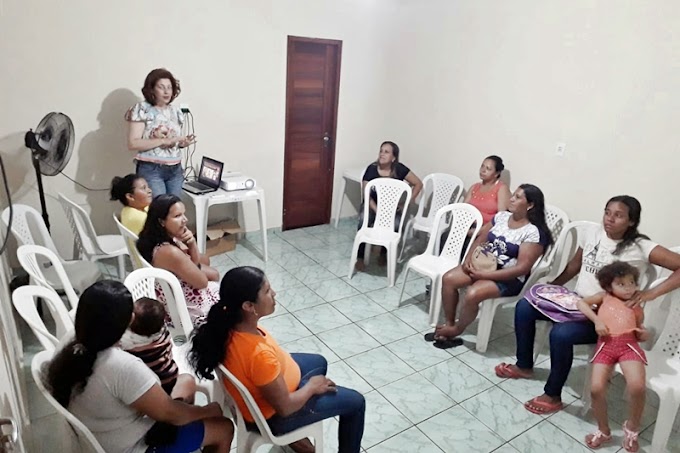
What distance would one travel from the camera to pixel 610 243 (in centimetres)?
251

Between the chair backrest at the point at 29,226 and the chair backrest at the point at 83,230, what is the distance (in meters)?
0.16

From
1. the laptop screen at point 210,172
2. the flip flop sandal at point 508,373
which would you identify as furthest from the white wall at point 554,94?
the laptop screen at point 210,172

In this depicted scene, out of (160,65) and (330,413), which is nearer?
(330,413)

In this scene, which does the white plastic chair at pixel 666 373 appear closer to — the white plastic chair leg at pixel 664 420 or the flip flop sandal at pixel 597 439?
the white plastic chair leg at pixel 664 420

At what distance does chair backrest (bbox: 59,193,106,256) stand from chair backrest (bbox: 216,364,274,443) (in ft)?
6.00

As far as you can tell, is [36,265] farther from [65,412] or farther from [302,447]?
[302,447]

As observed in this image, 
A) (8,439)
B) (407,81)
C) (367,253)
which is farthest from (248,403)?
(407,81)

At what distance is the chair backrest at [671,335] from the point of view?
7.38 feet

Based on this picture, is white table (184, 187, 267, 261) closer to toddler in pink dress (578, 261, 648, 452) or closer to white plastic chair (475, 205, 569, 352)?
white plastic chair (475, 205, 569, 352)

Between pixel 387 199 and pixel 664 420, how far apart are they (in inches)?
90.7

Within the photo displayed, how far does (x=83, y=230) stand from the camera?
2.98 metres

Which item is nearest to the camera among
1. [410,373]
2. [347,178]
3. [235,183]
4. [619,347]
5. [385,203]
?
[619,347]

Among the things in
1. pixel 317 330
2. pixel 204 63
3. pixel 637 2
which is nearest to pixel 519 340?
pixel 317 330

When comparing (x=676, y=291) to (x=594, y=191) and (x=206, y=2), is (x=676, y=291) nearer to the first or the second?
(x=594, y=191)
